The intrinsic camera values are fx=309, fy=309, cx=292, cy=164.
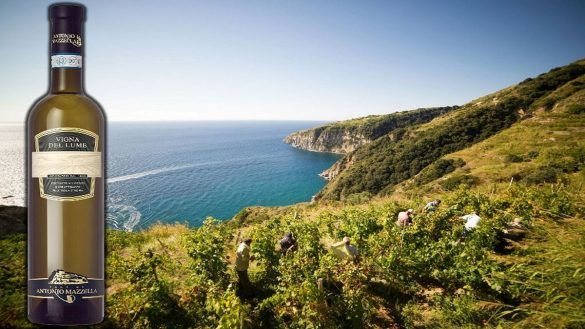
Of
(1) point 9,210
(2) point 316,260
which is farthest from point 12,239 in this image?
(2) point 316,260

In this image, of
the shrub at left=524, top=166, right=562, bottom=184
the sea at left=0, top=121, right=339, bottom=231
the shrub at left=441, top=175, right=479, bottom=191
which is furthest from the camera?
the sea at left=0, top=121, right=339, bottom=231

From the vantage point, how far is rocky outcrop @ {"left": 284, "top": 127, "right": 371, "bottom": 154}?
17038 cm

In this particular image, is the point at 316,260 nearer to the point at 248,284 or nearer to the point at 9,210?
the point at 248,284

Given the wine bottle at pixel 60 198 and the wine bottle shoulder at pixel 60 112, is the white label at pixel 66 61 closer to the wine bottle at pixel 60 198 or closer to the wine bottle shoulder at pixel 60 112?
the wine bottle at pixel 60 198

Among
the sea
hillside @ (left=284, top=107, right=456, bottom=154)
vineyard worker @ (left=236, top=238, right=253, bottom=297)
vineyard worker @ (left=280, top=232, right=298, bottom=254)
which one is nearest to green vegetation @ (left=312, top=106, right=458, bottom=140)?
hillside @ (left=284, top=107, right=456, bottom=154)

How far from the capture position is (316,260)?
26.4 ft

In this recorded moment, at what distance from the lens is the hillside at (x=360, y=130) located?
163250 millimetres

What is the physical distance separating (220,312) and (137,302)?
5.27 ft

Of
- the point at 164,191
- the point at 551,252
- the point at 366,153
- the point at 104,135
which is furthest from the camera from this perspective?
the point at 366,153

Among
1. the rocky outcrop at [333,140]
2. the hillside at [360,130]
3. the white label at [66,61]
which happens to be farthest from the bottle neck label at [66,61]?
the rocky outcrop at [333,140]

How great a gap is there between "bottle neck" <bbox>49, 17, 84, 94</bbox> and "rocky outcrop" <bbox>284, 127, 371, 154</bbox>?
539 feet

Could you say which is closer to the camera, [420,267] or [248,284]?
[248,284]

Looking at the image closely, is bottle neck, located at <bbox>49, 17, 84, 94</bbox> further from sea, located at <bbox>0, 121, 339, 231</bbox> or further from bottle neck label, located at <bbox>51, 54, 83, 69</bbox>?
sea, located at <bbox>0, 121, 339, 231</bbox>

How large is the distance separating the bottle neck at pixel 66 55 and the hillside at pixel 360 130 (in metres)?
163
